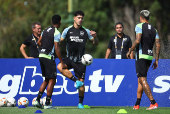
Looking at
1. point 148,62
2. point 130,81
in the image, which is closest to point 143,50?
point 148,62

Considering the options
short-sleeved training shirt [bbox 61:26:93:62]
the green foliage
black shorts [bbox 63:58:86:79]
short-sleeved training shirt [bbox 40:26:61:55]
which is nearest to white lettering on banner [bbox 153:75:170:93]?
black shorts [bbox 63:58:86:79]

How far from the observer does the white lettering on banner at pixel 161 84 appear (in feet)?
42.1

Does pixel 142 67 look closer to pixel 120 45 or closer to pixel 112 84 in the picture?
pixel 112 84

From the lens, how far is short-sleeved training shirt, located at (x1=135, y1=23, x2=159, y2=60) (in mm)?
10445

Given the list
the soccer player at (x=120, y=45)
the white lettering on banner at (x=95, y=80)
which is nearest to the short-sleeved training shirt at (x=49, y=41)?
the white lettering on banner at (x=95, y=80)

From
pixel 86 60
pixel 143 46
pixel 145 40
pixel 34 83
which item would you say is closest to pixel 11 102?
pixel 34 83

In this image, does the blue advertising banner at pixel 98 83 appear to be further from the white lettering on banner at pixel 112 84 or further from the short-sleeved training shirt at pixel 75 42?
the short-sleeved training shirt at pixel 75 42

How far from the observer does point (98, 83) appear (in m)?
13.2

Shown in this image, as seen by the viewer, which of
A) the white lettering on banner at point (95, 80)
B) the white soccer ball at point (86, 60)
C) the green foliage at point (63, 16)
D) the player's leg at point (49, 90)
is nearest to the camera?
the player's leg at point (49, 90)

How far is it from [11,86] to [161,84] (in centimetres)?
484

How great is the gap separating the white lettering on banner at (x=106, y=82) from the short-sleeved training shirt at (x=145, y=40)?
266cm

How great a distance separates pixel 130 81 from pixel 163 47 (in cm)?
184

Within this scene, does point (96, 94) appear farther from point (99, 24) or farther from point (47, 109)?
point (99, 24)

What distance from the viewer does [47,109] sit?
34.0 feet
